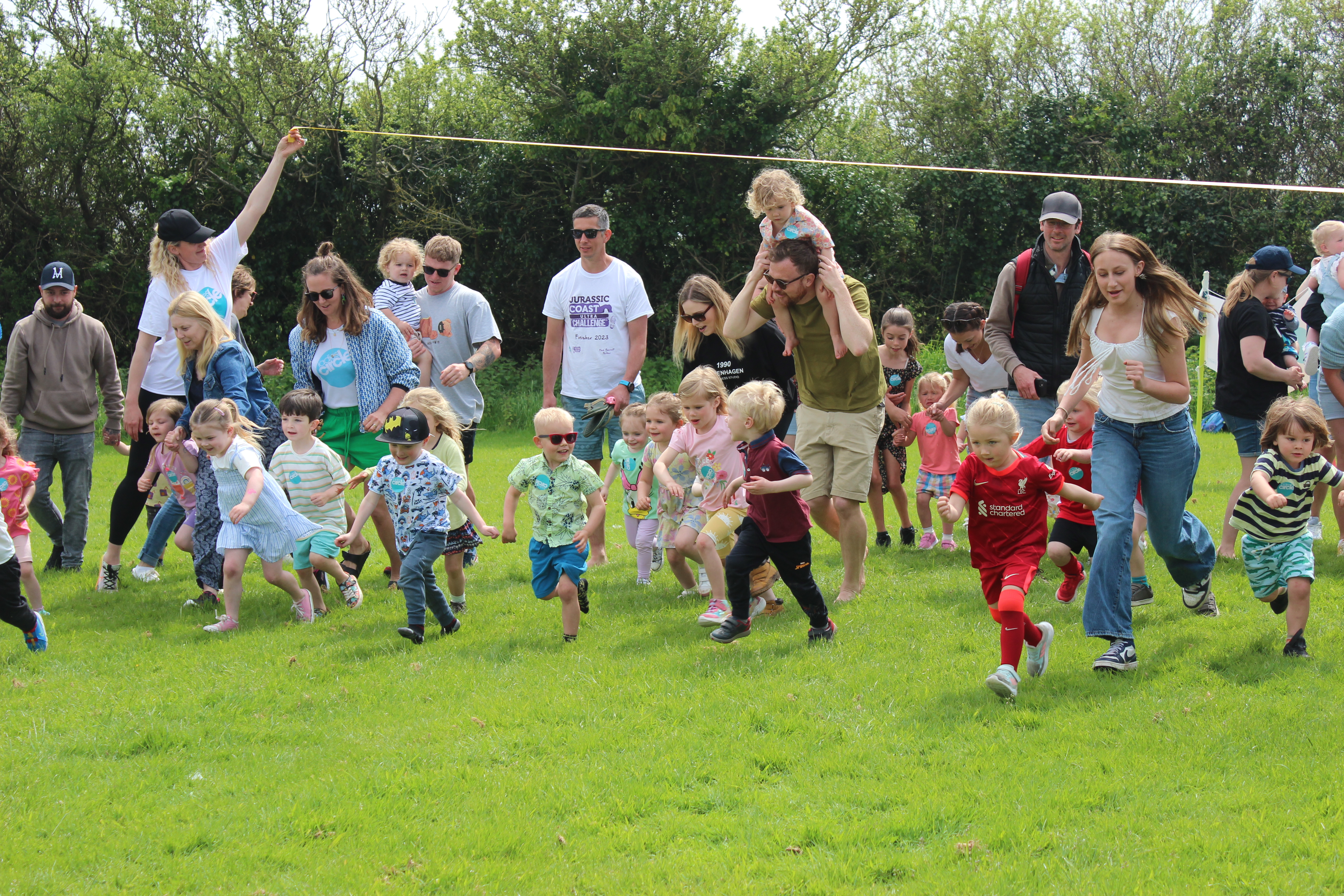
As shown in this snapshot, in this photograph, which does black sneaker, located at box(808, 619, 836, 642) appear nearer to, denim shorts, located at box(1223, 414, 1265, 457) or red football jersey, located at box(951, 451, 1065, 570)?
red football jersey, located at box(951, 451, 1065, 570)

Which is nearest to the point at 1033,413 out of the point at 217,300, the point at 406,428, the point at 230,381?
the point at 406,428

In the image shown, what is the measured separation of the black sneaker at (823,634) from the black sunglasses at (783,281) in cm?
192

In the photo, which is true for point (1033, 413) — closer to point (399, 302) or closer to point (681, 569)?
point (681, 569)

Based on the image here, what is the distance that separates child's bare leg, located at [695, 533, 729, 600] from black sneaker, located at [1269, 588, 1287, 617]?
2.95 meters

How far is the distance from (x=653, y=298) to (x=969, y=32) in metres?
14.5

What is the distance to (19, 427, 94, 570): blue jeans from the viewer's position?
9320mm

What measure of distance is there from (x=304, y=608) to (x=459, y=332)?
8.05ft

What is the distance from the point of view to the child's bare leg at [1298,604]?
5.80 m

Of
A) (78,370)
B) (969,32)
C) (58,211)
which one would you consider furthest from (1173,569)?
(969,32)

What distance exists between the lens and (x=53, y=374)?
30.6ft

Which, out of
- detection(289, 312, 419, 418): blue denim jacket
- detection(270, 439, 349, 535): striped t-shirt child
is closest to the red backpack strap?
detection(289, 312, 419, 418): blue denim jacket

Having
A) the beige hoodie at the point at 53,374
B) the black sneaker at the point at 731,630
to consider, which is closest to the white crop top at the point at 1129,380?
the black sneaker at the point at 731,630

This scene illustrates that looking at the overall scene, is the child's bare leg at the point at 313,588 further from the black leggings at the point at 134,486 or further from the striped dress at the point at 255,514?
the black leggings at the point at 134,486

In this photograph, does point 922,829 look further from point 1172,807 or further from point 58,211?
point 58,211
